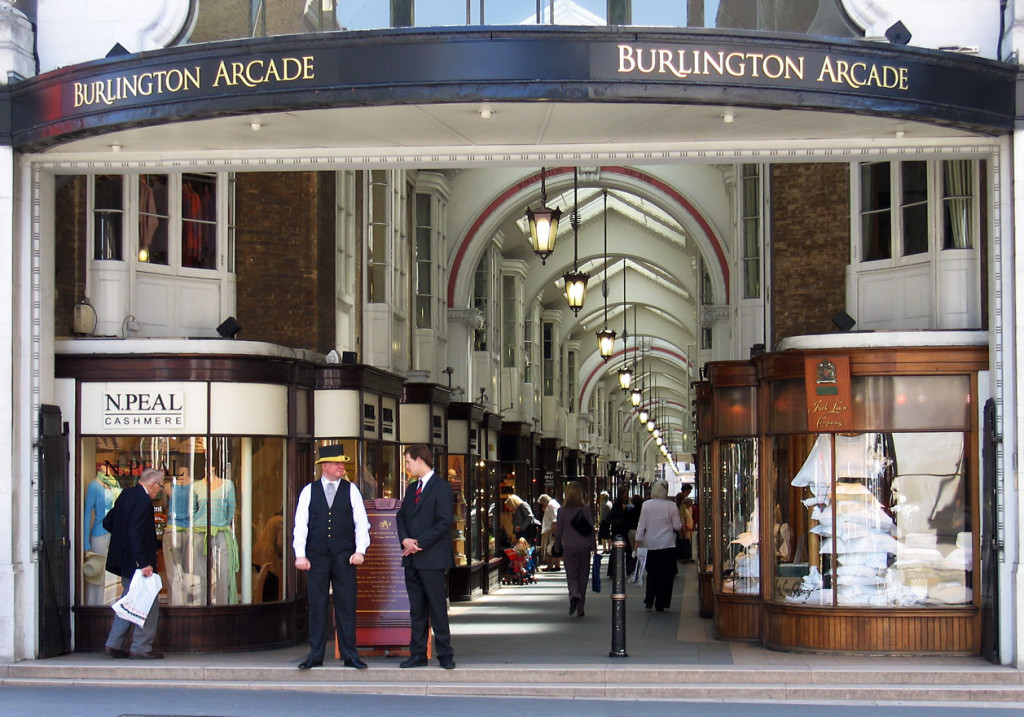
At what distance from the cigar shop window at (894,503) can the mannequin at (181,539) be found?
5242 mm

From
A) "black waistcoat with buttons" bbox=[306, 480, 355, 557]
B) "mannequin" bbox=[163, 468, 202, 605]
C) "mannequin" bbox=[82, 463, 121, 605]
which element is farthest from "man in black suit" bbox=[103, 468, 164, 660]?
"black waistcoat with buttons" bbox=[306, 480, 355, 557]

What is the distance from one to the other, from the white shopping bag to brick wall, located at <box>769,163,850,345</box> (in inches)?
301

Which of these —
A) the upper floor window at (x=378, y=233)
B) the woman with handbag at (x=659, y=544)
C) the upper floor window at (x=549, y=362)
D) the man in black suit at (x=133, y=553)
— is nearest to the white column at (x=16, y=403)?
the man in black suit at (x=133, y=553)

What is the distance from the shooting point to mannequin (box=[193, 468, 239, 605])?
1297 cm

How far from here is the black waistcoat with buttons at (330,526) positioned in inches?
453

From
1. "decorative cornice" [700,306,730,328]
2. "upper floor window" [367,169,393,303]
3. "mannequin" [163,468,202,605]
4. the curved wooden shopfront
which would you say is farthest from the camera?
"decorative cornice" [700,306,730,328]

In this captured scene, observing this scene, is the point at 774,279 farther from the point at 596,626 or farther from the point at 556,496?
the point at 556,496

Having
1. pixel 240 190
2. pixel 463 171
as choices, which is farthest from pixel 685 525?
pixel 240 190

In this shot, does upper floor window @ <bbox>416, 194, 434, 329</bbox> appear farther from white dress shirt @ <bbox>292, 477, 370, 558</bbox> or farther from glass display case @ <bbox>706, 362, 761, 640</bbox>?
white dress shirt @ <bbox>292, 477, 370, 558</bbox>

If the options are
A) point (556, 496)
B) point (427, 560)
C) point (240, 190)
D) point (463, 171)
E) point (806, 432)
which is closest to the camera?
point (427, 560)

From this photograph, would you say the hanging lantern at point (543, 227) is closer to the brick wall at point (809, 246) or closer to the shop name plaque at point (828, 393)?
the brick wall at point (809, 246)

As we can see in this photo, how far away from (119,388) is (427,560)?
331 cm

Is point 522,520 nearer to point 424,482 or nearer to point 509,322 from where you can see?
point 509,322

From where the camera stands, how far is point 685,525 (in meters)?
29.5
